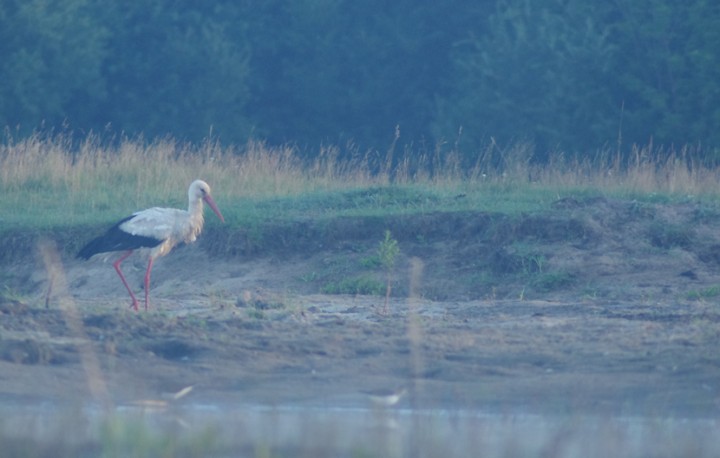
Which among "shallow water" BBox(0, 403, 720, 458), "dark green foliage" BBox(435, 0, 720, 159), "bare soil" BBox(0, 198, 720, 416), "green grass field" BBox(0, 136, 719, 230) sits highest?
"dark green foliage" BBox(435, 0, 720, 159)

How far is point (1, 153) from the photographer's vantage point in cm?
1673

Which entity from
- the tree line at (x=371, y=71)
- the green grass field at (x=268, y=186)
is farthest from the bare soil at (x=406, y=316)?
the tree line at (x=371, y=71)

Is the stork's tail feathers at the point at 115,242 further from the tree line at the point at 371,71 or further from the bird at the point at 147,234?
the tree line at the point at 371,71

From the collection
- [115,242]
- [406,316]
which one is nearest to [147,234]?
[115,242]

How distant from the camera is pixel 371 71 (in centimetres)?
3003

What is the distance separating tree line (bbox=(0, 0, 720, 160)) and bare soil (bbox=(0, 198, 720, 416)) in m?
11.8

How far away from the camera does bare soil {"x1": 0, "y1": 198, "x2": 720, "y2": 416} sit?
7.52 m

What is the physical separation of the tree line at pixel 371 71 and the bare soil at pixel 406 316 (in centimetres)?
1179

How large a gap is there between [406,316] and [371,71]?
68.2ft

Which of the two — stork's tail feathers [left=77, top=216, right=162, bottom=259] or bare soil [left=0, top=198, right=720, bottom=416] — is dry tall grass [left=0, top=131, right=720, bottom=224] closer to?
bare soil [left=0, top=198, right=720, bottom=416]

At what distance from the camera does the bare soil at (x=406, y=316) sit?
752 centimetres

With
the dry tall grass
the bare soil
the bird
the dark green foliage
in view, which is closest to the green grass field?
the dry tall grass

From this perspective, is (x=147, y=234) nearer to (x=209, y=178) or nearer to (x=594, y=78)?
(x=209, y=178)

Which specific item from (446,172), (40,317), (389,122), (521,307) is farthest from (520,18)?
(40,317)
